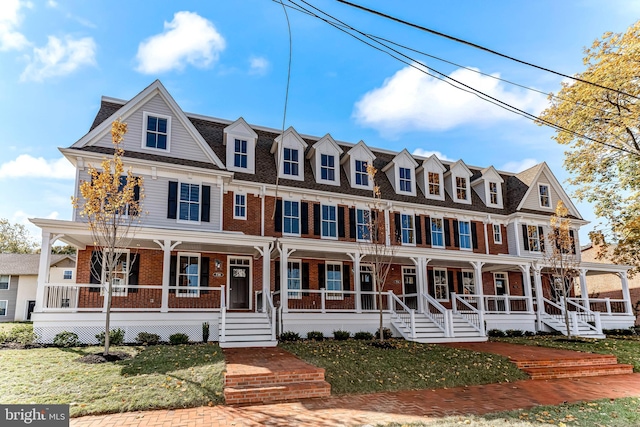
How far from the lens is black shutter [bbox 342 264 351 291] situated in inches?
795

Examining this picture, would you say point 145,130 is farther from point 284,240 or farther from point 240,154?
point 284,240

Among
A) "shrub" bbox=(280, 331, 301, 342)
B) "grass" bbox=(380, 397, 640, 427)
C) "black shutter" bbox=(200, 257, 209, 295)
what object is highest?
"black shutter" bbox=(200, 257, 209, 295)

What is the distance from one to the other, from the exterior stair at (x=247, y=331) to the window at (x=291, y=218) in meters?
5.02

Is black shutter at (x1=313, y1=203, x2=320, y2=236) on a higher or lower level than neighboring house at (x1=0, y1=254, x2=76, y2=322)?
higher

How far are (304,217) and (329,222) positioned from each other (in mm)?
1319

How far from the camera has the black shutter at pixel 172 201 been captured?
16.8 m

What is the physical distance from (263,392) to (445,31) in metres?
8.11

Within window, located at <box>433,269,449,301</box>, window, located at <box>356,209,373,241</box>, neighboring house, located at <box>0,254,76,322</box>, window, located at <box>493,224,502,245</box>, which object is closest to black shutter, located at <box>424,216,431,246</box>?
window, located at <box>433,269,449,301</box>

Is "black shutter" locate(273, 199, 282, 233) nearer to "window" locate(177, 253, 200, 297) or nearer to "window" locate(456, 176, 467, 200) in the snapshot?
"window" locate(177, 253, 200, 297)

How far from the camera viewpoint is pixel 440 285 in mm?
22438

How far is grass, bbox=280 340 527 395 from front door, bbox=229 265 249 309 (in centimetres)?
474

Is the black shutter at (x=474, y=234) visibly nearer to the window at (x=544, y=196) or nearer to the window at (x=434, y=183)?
the window at (x=434, y=183)

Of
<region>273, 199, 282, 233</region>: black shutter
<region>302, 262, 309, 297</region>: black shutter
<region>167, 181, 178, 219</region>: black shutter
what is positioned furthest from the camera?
<region>302, 262, 309, 297</region>: black shutter

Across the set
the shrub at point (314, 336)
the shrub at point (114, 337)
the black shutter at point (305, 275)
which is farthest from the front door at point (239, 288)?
the shrub at point (114, 337)
